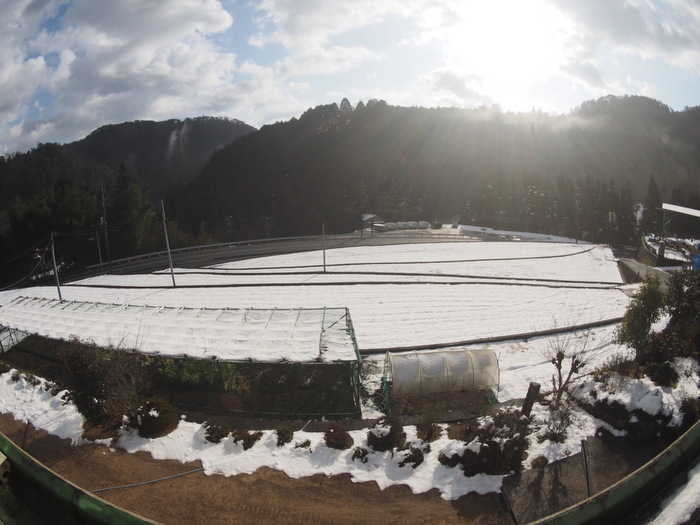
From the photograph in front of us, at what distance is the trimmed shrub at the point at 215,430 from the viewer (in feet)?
34.6

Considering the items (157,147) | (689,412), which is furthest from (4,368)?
(157,147)

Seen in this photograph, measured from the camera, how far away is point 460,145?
440 ft

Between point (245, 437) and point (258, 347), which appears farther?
point (258, 347)

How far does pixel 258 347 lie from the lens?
1419 centimetres

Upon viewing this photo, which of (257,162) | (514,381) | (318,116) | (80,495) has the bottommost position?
(514,381)

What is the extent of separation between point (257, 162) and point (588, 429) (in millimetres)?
104920

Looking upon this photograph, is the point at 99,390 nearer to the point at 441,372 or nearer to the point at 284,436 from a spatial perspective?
the point at 284,436

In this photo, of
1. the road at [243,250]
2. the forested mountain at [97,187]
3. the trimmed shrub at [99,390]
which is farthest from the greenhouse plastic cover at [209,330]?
the forested mountain at [97,187]

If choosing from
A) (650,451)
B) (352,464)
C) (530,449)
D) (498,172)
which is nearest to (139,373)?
(352,464)

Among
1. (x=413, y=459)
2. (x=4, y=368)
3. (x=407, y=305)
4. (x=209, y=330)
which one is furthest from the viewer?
(x=407, y=305)

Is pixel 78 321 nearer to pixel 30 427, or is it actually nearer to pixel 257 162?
pixel 30 427

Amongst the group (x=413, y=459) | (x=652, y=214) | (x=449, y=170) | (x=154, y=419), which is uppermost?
(x=449, y=170)

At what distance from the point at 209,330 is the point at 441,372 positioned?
8.78 m

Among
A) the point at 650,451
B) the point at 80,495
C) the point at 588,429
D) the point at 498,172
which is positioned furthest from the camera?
the point at 498,172
